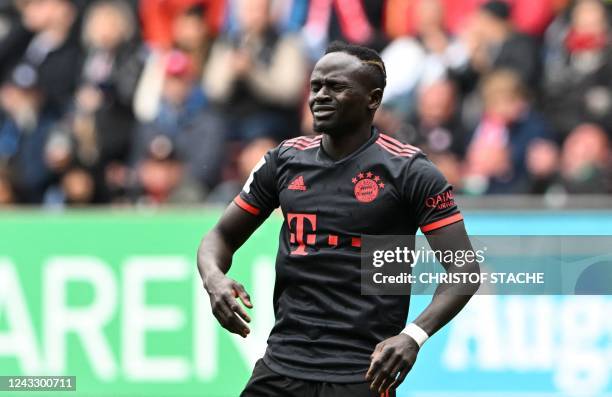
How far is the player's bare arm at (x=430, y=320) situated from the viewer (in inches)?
194

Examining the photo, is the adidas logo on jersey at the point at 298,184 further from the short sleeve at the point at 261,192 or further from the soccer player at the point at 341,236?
the short sleeve at the point at 261,192

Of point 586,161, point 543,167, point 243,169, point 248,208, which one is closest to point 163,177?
point 243,169

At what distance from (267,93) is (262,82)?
0.37 ft

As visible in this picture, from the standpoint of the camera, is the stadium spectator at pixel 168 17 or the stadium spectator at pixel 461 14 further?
the stadium spectator at pixel 168 17

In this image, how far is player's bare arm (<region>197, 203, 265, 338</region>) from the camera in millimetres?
5172

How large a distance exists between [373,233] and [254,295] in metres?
4.03

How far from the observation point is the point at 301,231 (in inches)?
215

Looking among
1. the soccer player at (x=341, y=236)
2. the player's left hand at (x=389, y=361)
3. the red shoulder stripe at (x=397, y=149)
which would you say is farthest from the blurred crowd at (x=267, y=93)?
the player's left hand at (x=389, y=361)

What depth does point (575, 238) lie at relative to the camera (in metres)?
8.87

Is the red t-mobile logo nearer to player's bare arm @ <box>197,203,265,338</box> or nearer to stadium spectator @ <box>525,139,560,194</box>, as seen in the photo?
player's bare arm @ <box>197,203,265,338</box>

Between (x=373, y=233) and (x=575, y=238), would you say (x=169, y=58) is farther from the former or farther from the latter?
(x=373, y=233)

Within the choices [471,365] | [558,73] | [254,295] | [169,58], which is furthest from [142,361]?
[558,73]

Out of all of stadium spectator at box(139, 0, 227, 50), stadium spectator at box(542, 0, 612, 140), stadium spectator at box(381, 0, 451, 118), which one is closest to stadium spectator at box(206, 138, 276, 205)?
stadium spectator at box(381, 0, 451, 118)

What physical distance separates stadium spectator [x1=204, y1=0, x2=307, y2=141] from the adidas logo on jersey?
5.36 metres
